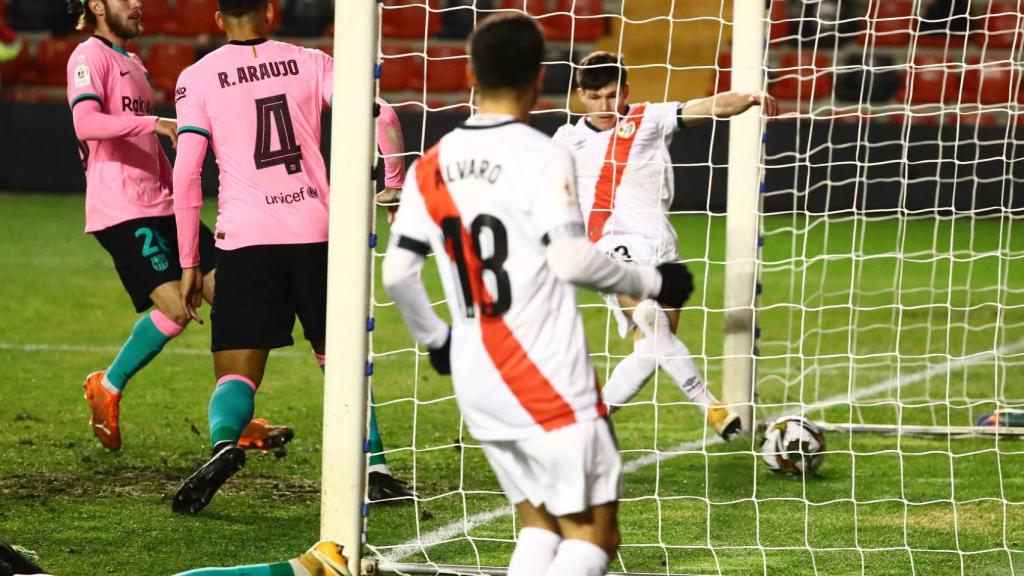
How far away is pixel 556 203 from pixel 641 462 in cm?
307

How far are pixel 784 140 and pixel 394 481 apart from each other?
11402 millimetres

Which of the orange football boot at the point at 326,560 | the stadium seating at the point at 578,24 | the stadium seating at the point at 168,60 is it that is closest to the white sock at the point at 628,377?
the orange football boot at the point at 326,560

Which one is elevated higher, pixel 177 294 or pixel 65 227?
pixel 177 294

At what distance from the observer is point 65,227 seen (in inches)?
552

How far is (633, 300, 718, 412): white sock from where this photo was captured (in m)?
5.99

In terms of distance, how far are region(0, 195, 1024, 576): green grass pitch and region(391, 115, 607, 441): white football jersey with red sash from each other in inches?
52.6

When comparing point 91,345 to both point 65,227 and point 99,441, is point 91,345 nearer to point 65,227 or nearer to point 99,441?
point 99,441

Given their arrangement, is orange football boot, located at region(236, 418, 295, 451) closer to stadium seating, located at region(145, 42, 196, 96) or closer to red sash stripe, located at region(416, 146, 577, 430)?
red sash stripe, located at region(416, 146, 577, 430)

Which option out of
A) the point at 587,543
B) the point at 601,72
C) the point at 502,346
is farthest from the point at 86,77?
the point at 587,543

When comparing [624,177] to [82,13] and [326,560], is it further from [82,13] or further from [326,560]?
[326,560]

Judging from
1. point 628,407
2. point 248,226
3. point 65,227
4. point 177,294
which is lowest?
point 65,227

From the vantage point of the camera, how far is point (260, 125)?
4.73 meters

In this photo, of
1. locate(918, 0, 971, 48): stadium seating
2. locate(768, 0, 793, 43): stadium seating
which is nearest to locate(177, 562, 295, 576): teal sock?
locate(768, 0, 793, 43): stadium seating

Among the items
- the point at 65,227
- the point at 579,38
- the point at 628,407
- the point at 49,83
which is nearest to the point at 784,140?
the point at 579,38
